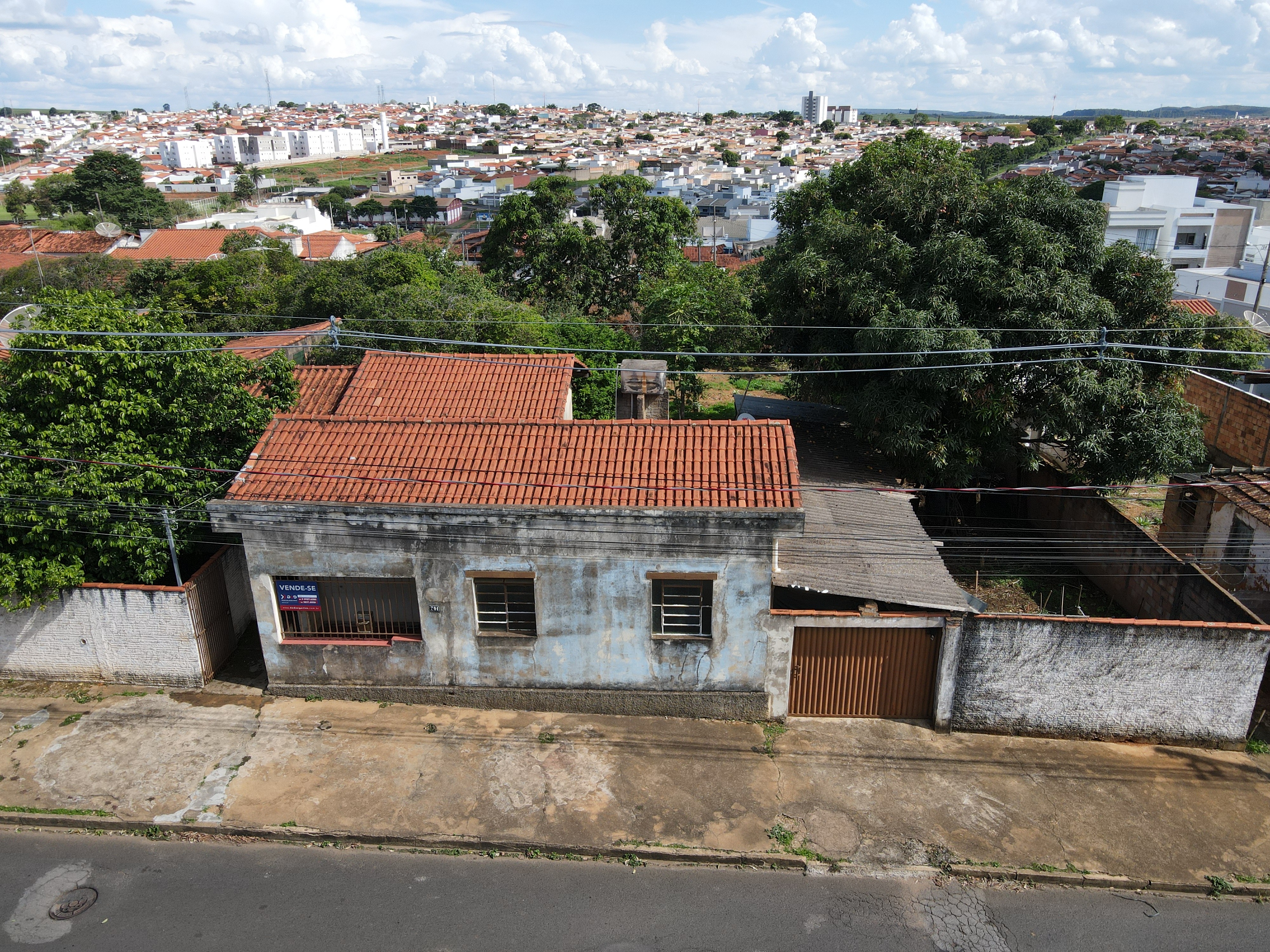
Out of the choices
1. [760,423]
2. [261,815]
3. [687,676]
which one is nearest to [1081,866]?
[687,676]

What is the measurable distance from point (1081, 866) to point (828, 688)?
3364 millimetres

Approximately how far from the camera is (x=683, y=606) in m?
10.7

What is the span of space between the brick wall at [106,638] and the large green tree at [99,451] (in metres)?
0.34

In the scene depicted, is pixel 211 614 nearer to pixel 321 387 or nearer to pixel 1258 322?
pixel 321 387

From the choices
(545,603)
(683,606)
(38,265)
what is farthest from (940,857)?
(38,265)

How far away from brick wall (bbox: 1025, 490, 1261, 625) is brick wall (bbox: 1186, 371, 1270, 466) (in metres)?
2.45

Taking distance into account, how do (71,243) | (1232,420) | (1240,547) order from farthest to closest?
(71,243), (1232,420), (1240,547)

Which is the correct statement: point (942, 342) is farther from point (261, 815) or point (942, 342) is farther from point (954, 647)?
point (261, 815)

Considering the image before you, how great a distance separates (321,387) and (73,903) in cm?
908

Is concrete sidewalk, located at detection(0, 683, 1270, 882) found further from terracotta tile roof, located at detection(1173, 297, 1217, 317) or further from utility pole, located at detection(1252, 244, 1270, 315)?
utility pole, located at detection(1252, 244, 1270, 315)

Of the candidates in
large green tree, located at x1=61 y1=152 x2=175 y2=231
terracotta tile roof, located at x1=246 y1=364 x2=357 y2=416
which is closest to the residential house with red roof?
terracotta tile roof, located at x1=246 y1=364 x2=357 y2=416

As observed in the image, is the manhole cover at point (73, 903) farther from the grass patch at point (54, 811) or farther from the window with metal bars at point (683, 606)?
the window with metal bars at point (683, 606)

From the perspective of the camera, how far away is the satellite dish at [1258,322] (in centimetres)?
2806

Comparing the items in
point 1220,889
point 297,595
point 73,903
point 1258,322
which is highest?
point 297,595
